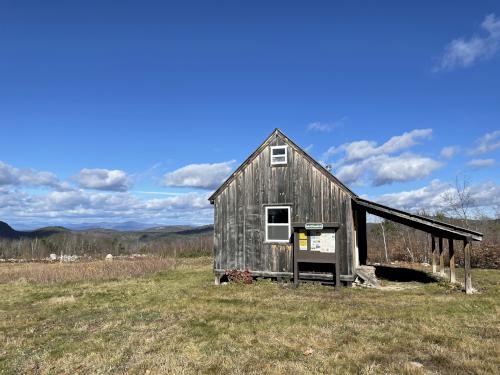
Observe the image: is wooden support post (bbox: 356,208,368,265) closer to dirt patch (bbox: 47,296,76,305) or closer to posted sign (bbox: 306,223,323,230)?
posted sign (bbox: 306,223,323,230)

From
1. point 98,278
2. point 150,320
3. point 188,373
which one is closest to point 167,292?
point 150,320

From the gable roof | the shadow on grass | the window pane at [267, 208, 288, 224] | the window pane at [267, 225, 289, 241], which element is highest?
the gable roof

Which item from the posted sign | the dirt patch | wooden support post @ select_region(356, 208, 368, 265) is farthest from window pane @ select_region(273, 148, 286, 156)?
the dirt patch

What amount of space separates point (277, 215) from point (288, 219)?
57cm

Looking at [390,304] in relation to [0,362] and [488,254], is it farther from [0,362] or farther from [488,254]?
[488,254]

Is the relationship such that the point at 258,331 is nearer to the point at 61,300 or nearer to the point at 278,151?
the point at 61,300

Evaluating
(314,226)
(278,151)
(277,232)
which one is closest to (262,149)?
(278,151)

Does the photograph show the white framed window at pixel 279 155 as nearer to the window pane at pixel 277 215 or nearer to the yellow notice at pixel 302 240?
the window pane at pixel 277 215

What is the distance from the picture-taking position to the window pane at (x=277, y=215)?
61.3ft

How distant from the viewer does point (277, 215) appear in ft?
61.6

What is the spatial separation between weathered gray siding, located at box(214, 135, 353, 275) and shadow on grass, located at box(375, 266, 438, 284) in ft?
13.8

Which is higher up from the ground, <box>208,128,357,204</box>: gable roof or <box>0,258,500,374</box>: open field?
<box>208,128,357,204</box>: gable roof

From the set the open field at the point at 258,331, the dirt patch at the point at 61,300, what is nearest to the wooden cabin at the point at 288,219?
the open field at the point at 258,331

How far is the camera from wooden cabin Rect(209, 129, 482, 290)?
17188 mm
